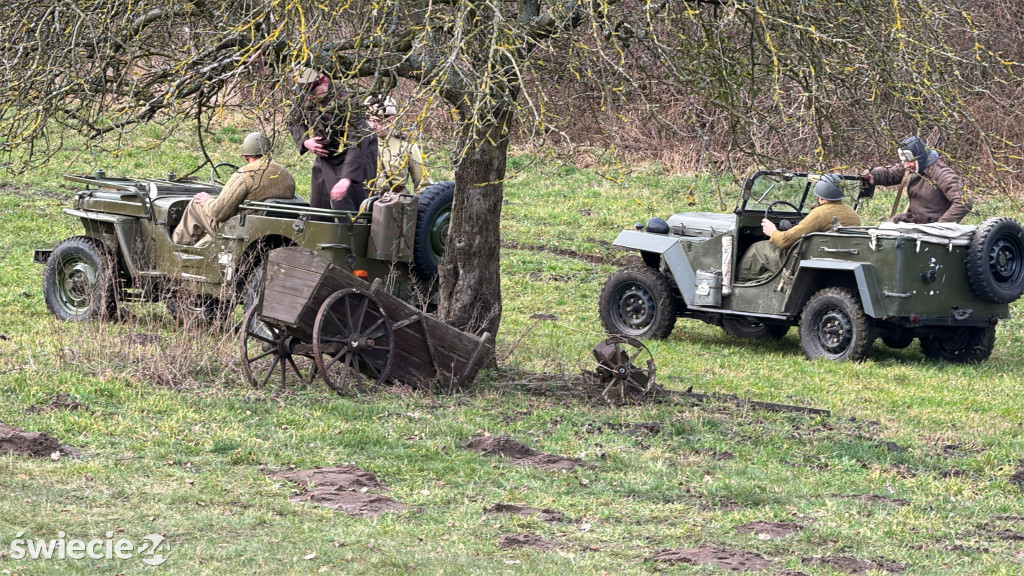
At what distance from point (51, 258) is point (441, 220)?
150 inches

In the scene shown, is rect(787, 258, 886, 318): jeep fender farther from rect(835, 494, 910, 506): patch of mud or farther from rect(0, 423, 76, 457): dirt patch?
rect(0, 423, 76, 457): dirt patch

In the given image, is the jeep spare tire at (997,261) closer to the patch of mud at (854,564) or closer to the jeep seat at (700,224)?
the jeep seat at (700,224)

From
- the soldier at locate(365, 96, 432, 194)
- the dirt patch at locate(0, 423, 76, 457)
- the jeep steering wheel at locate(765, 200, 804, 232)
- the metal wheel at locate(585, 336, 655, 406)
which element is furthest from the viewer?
the jeep steering wheel at locate(765, 200, 804, 232)

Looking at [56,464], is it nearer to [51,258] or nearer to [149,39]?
[149,39]

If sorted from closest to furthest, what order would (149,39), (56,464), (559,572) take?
(559,572) < (56,464) < (149,39)

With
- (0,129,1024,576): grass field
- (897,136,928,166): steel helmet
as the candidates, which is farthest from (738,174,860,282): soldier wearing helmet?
(0,129,1024,576): grass field

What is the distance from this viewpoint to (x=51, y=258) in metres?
11.6

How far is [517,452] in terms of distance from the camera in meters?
7.17

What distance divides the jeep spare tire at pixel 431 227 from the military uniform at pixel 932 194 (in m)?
4.32

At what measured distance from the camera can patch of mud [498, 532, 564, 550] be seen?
5496mm

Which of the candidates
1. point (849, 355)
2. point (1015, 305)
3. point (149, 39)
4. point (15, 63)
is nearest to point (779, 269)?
point (849, 355)

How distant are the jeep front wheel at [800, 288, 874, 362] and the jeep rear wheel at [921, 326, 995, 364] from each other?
0.83 m

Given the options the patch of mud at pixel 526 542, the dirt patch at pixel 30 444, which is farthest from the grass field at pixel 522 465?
the dirt patch at pixel 30 444

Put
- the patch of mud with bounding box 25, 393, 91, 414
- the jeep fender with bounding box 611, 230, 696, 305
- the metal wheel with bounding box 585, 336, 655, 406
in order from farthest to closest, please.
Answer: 1. the jeep fender with bounding box 611, 230, 696, 305
2. the metal wheel with bounding box 585, 336, 655, 406
3. the patch of mud with bounding box 25, 393, 91, 414
